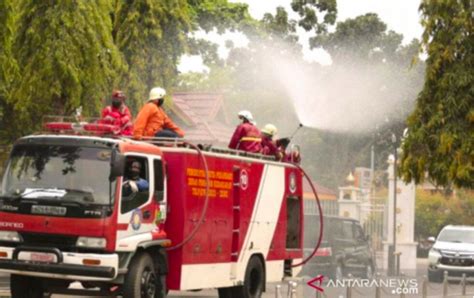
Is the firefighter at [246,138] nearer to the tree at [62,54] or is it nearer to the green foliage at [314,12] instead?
the tree at [62,54]

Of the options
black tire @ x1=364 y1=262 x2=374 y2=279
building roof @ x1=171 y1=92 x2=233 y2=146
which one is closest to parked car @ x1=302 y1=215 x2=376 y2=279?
black tire @ x1=364 y1=262 x2=374 y2=279

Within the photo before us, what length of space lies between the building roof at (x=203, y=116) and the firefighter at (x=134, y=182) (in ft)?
79.1

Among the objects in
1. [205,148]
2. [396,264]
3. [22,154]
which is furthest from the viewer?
[396,264]

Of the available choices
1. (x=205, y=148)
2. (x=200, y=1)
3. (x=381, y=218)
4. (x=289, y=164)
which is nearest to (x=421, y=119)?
(x=289, y=164)

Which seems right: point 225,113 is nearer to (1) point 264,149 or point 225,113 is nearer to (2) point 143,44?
(2) point 143,44

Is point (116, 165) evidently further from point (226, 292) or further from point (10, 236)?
point (226, 292)

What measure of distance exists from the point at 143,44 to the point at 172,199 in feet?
52.7

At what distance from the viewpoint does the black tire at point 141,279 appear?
1675cm

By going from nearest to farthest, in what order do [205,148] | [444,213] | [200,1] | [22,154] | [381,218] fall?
[22,154] < [205,148] < [381,218] < [200,1] < [444,213]

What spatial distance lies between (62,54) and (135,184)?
357 inches

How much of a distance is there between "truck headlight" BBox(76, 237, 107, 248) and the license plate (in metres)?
0.37

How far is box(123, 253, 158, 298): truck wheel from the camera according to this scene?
55.0ft

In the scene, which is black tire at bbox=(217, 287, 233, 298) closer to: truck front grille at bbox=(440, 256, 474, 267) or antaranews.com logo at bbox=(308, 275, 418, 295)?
antaranews.com logo at bbox=(308, 275, 418, 295)

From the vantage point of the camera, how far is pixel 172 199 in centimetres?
1769
